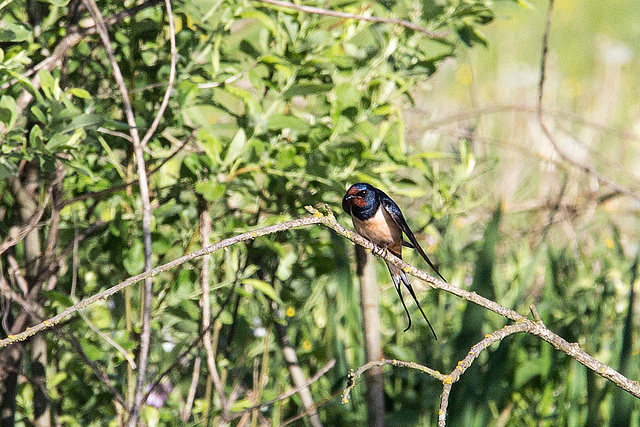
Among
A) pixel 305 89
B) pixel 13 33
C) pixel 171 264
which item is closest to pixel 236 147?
pixel 305 89

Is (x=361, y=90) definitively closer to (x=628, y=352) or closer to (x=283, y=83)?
(x=283, y=83)

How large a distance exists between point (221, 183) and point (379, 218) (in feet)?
2.18

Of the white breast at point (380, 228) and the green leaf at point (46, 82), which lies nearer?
the green leaf at point (46, 82)

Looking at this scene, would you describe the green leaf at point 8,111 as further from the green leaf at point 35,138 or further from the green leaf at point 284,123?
the green leaf at point 284,123

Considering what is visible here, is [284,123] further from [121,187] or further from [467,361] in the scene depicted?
[467,361]

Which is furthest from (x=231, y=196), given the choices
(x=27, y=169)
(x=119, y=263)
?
(x=27, y=169)

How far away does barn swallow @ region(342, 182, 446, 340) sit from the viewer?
7.19 feet

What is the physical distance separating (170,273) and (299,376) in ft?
1.93

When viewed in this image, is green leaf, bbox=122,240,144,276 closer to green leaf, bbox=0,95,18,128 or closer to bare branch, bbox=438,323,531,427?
green leaf, bbox=0,95,18,128

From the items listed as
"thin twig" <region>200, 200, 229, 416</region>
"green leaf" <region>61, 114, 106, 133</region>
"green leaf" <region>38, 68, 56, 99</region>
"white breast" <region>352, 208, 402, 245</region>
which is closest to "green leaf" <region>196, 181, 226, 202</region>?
"thin twig" <region>200, 200, 229, 416</region>

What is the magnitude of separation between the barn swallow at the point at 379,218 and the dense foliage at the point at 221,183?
5cm

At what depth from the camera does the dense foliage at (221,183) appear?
2.10m

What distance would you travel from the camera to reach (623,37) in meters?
10.1

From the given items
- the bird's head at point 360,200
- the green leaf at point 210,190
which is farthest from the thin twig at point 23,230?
the bird's head at point 360,200
